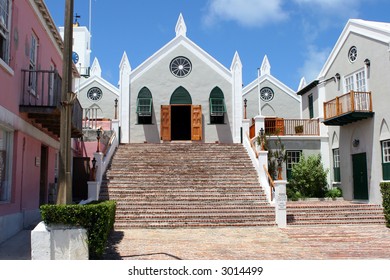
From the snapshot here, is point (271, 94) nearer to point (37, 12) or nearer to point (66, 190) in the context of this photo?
point (37, 12)

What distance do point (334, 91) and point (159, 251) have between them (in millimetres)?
13701

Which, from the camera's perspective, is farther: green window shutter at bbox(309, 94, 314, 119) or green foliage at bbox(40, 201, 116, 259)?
green window shutter at bbox(309, 94, 314, 119)

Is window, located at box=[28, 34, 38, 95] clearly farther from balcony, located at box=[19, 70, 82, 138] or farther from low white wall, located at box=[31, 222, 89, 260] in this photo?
low white wall, located at box=[31, 222, 89, 260]

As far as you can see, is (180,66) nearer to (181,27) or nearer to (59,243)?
(181,27)

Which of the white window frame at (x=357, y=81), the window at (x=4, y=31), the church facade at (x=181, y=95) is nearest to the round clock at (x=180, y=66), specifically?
the church facade at (x=181, y=95)

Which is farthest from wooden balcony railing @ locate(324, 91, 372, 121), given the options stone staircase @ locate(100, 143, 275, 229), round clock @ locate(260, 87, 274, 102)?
round clock @ locate(260, 87, 274, 102)

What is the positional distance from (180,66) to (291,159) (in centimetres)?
882

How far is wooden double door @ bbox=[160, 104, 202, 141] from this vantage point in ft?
78.9

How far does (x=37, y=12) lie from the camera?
1342 centimetres

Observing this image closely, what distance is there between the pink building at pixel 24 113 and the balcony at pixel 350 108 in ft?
34.6

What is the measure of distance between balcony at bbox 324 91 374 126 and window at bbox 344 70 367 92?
586 millimetres

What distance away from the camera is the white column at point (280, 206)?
1388cm

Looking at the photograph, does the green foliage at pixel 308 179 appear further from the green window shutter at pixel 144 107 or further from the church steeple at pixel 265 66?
the church steeple at pixel 265 66

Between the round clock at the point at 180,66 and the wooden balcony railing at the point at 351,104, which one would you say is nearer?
the wooden balcony railing at the point at 351,104
